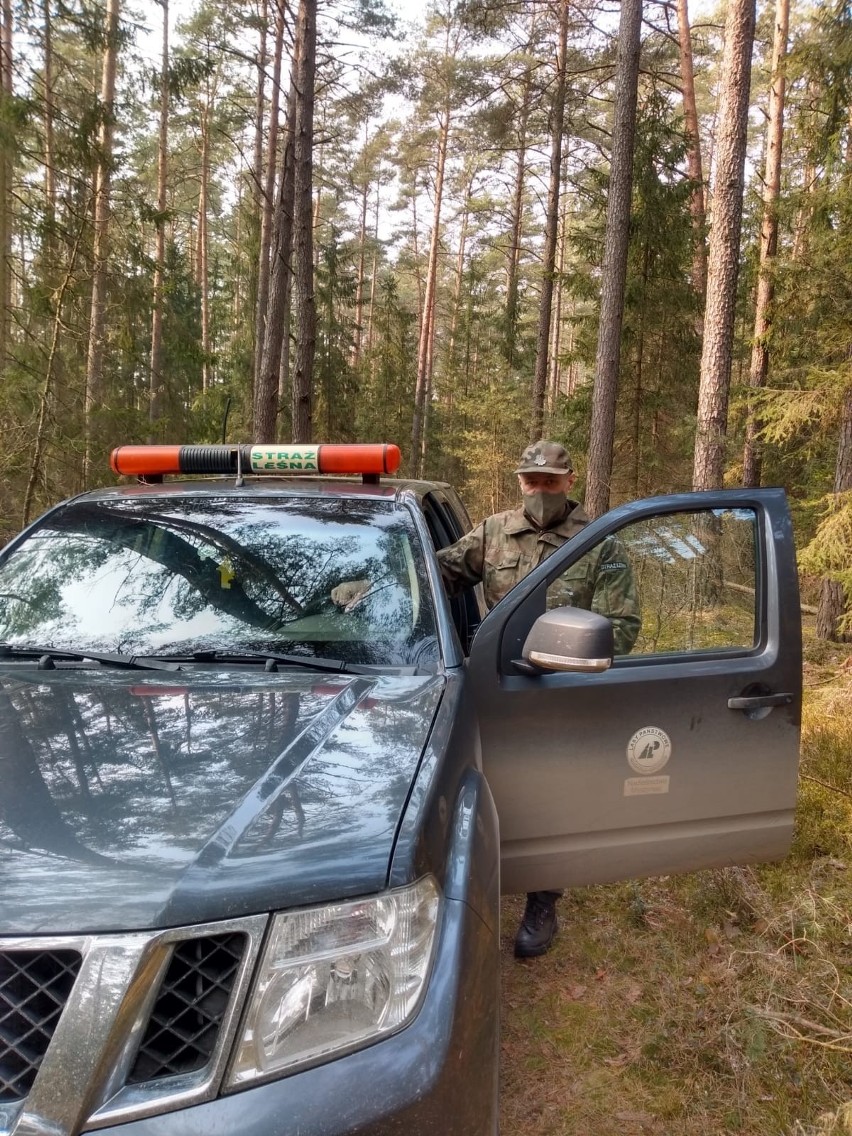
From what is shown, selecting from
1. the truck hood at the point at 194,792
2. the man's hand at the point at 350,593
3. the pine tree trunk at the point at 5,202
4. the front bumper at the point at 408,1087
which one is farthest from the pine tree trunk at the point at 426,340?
the front bumper at the point at 408,1087

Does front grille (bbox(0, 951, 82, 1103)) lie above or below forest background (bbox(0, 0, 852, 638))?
below

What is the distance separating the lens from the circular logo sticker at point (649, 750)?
266cm

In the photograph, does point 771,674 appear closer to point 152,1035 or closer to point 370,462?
point 370,462

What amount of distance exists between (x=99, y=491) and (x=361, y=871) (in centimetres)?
245

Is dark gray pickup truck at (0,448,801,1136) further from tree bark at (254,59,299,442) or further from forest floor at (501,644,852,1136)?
tree bark at (254,59,299,442)

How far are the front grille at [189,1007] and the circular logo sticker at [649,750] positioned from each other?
5.63ft

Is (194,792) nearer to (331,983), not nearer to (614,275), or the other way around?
(331,983)

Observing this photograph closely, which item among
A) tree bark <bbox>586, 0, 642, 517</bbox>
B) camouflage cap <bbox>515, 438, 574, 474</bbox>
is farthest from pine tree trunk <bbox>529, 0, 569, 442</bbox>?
camouflage cap <bbox>515, 438, 574, 474</bbox>

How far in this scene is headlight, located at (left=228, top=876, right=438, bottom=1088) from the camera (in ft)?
4.10

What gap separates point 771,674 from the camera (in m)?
2.79

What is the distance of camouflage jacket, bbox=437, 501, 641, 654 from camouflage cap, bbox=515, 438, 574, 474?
223 mm

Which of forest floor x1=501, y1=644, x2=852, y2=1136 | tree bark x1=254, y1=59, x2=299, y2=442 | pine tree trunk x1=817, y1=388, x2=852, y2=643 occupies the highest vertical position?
tree bark x1=254, y1=59, x2=299, y2=442

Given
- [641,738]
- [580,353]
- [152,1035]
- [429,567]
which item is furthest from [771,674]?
[580,353]

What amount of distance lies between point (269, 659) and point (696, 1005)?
85.1 inches
